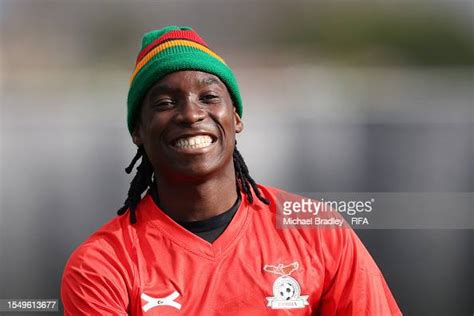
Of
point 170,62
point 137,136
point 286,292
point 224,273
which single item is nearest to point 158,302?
point 224,273

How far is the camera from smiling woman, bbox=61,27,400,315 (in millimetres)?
1484

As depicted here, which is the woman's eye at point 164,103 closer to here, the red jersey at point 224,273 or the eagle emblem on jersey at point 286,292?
the red jersey at point 224,273

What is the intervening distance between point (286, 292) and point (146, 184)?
1.62ft

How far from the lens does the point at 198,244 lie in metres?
1.55

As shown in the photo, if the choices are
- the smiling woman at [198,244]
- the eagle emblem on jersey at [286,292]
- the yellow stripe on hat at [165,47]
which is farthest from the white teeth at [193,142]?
the eagle emblem on jersey at [286,292]

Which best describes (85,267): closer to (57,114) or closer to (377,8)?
(57,114)

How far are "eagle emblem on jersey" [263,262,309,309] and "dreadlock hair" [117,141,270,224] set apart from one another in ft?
0.68

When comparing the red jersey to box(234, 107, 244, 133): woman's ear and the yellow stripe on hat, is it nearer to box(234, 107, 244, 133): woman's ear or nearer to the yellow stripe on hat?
box(234, 107, 244, 133): woman's ear

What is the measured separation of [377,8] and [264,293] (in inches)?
36.7

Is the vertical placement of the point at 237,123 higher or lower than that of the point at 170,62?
lower

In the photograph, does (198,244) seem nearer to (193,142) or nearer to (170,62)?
(193,142)

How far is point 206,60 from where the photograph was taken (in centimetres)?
157

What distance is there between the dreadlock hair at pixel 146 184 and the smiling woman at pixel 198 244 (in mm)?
37

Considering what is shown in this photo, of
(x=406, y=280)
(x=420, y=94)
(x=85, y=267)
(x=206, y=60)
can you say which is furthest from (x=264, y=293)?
(x=420, y=94)
